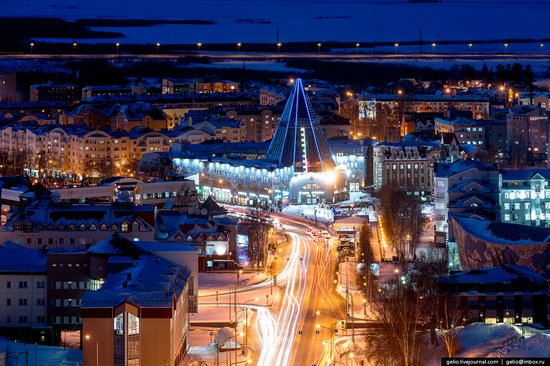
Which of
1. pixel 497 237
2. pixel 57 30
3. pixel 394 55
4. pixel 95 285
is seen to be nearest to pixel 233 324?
pixel 95 285

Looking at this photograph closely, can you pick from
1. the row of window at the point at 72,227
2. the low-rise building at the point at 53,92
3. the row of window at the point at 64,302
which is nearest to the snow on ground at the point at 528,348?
the row of window at the point at 64,302

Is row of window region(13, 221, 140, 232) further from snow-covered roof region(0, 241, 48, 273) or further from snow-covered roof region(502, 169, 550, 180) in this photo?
snow-covered roof region(502, 169, 550, 180)

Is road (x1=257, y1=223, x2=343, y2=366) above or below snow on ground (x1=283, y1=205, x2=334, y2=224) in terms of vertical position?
below

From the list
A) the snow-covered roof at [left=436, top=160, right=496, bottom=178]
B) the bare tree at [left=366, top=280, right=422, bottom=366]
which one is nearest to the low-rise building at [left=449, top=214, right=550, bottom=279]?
the snow-covered roof at [left=436, top=160, right=496, bottom=178]

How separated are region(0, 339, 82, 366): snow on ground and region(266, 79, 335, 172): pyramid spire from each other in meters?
9.81

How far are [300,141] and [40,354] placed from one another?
35.0ft

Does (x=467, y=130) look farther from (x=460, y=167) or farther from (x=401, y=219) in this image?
(x=401, y=219)

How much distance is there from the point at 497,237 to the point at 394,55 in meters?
28.5

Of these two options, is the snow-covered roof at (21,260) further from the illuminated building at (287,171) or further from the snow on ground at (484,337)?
the illuminated building at (287,171)

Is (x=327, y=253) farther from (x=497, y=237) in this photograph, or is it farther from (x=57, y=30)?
(x=57, y=30)

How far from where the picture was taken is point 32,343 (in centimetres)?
1241

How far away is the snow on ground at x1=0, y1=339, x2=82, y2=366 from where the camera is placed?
11273 millimetres

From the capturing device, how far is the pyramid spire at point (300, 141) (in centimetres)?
2152

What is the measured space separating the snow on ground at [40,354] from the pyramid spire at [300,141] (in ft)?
32.2
